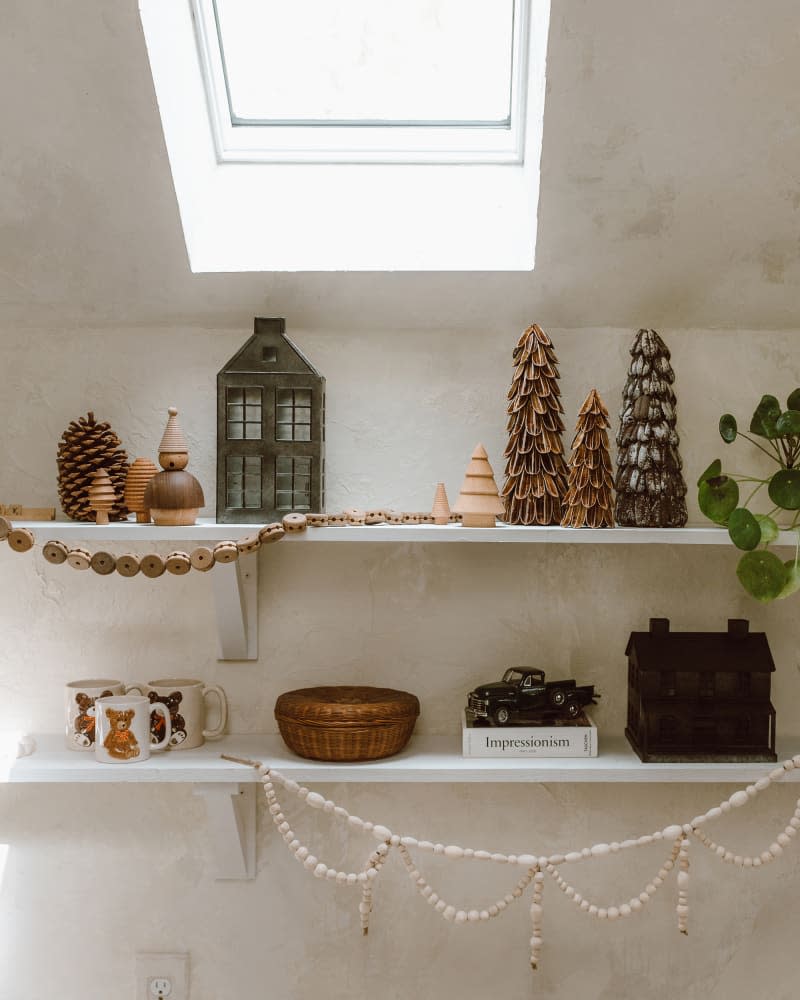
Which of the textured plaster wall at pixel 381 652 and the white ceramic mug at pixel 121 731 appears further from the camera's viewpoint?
the textured plaster wall at pixel 381 652

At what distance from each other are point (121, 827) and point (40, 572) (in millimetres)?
428

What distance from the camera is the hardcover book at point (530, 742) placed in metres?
1.42

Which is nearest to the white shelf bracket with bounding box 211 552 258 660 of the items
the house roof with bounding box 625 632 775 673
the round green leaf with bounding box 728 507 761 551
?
the house roof with bounding box 625 632 775 673

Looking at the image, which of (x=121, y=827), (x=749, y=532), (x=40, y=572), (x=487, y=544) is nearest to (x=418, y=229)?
(x=487, y=544)

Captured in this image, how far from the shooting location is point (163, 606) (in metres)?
1.58

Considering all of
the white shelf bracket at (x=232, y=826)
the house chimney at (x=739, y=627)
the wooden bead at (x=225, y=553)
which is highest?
the wooden bead at (x=225, y=553)

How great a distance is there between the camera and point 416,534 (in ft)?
4.41

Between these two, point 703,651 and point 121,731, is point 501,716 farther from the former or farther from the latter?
point 121,731

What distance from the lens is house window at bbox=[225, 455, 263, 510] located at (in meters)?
1.43

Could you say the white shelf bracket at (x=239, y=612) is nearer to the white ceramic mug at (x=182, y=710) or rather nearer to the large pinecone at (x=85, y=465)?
the white ceramic mug at (x=182, y=710)

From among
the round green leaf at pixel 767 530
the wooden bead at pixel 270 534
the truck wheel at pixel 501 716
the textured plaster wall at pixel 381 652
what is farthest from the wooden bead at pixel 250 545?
the round green leaf at pixel 767 530

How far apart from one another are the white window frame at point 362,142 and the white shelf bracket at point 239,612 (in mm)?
628

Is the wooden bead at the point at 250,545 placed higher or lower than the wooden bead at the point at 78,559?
higher

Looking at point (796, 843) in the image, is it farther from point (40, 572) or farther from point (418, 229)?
point (40, 572)
